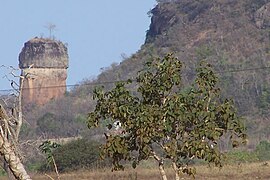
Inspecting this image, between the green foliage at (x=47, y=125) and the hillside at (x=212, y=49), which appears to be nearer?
the hillside at (x=212, y=49)

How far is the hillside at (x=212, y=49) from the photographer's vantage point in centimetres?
5322

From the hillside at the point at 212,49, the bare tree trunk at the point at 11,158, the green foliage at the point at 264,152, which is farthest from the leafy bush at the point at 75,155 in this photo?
the bare tree trunk at the point at 11,158

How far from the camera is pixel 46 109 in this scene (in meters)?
66.4

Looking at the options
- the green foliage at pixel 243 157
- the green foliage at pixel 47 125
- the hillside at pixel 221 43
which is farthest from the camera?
the green foliage at pixel 47 125

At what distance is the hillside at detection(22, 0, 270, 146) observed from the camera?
175ft

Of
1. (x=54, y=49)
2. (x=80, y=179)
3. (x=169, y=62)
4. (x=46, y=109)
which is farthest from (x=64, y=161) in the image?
(x=54, y=49)

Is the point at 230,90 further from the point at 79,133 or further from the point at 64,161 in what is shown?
the point at 64,161

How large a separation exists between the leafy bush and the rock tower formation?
45026 mm

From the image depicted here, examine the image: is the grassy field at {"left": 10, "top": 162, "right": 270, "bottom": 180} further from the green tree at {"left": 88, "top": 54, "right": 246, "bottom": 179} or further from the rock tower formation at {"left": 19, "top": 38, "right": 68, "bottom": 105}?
the rock tower formation at {"left": 19, "top": 38, "right": 68, "bottom": 105}

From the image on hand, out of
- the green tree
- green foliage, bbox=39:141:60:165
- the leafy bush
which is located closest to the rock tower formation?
green foliage, bbox=39:141:60:165

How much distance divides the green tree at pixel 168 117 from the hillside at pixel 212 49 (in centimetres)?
3839

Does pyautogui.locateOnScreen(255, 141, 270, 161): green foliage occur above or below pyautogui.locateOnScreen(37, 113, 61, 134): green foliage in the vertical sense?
below

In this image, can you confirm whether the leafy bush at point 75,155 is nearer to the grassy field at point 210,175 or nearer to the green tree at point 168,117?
the grassy field at point 210,175

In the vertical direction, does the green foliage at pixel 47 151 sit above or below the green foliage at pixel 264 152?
above
